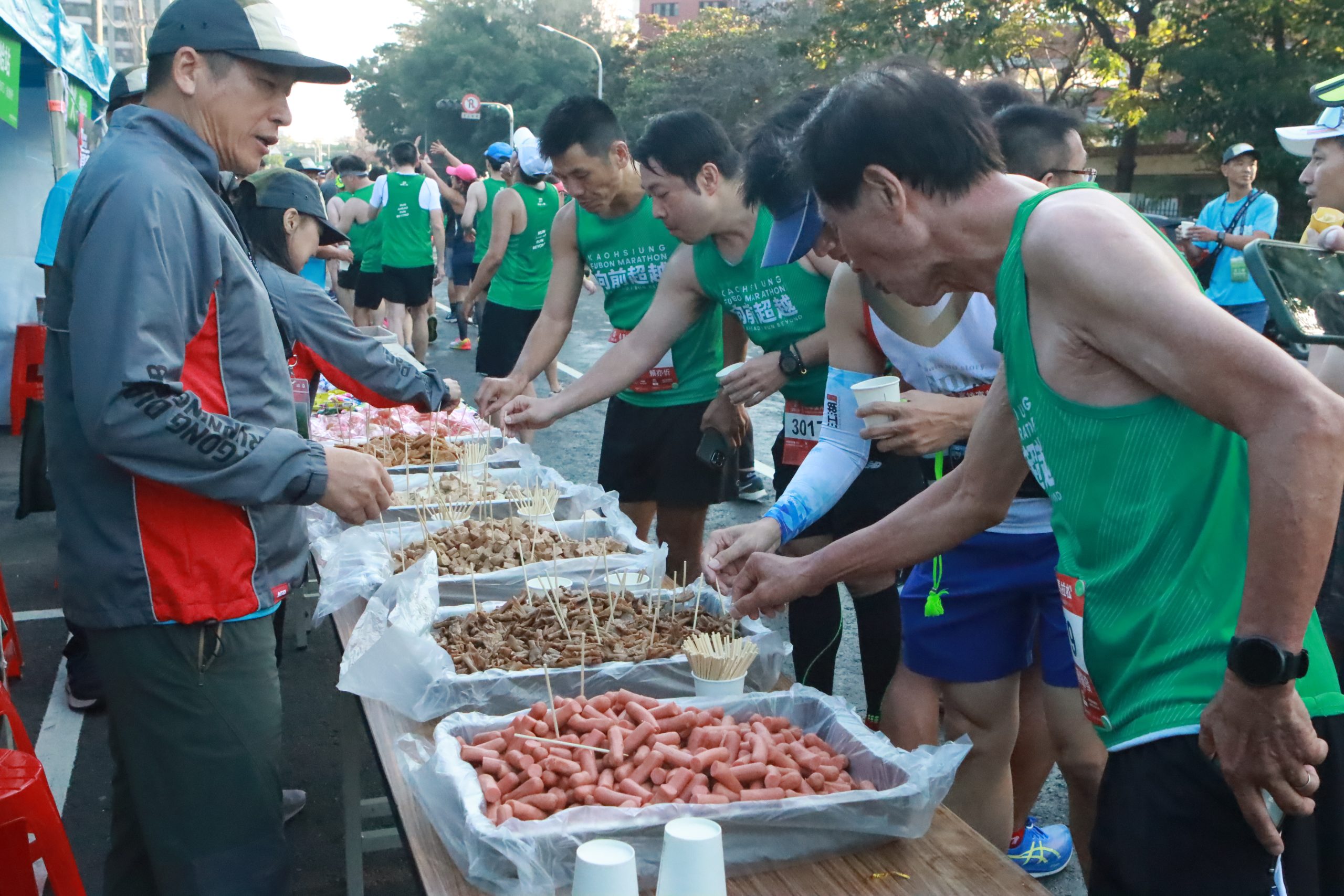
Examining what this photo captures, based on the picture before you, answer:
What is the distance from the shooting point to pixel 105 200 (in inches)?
75.4

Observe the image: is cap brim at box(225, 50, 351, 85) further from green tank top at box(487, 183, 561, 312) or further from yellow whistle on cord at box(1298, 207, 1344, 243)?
green tank top at box(487, 183, 561, 312)

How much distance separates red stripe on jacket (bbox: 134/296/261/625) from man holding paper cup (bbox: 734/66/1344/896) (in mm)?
1095

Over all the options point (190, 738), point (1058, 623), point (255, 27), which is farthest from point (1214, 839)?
point (255, 27)

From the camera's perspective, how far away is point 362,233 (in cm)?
1191

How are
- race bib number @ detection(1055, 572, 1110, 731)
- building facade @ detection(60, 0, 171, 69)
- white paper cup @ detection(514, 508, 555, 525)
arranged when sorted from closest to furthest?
race bib number @ detection(1055, 572, 1110, 731) < white paper cup @ detection(514, 508, 555, 525) < building facade @ detection(60, 0, 171, 69)

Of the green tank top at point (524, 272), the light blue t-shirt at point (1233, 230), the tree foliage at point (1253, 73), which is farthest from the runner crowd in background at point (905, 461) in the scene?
the tree foliage at point (1253, 73)

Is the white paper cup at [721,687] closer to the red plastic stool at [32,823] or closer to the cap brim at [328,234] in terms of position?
the red plastic stool at [32,823]

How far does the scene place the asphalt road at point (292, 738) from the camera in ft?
10.8

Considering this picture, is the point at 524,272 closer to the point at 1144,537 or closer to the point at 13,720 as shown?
the point at 13,720

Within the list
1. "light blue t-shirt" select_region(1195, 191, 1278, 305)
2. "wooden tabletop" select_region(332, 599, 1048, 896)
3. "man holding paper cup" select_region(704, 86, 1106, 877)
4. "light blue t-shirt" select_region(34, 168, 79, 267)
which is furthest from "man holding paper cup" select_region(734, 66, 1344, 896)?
"light blue t-shirt" select_region(1195, 191, 1278, 305)

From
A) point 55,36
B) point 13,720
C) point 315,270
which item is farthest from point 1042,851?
point 55,36

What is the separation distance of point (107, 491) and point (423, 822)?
0.80 metres

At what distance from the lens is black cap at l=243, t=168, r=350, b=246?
3.65m

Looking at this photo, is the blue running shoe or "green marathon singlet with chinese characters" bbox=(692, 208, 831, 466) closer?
the blue running shoe
